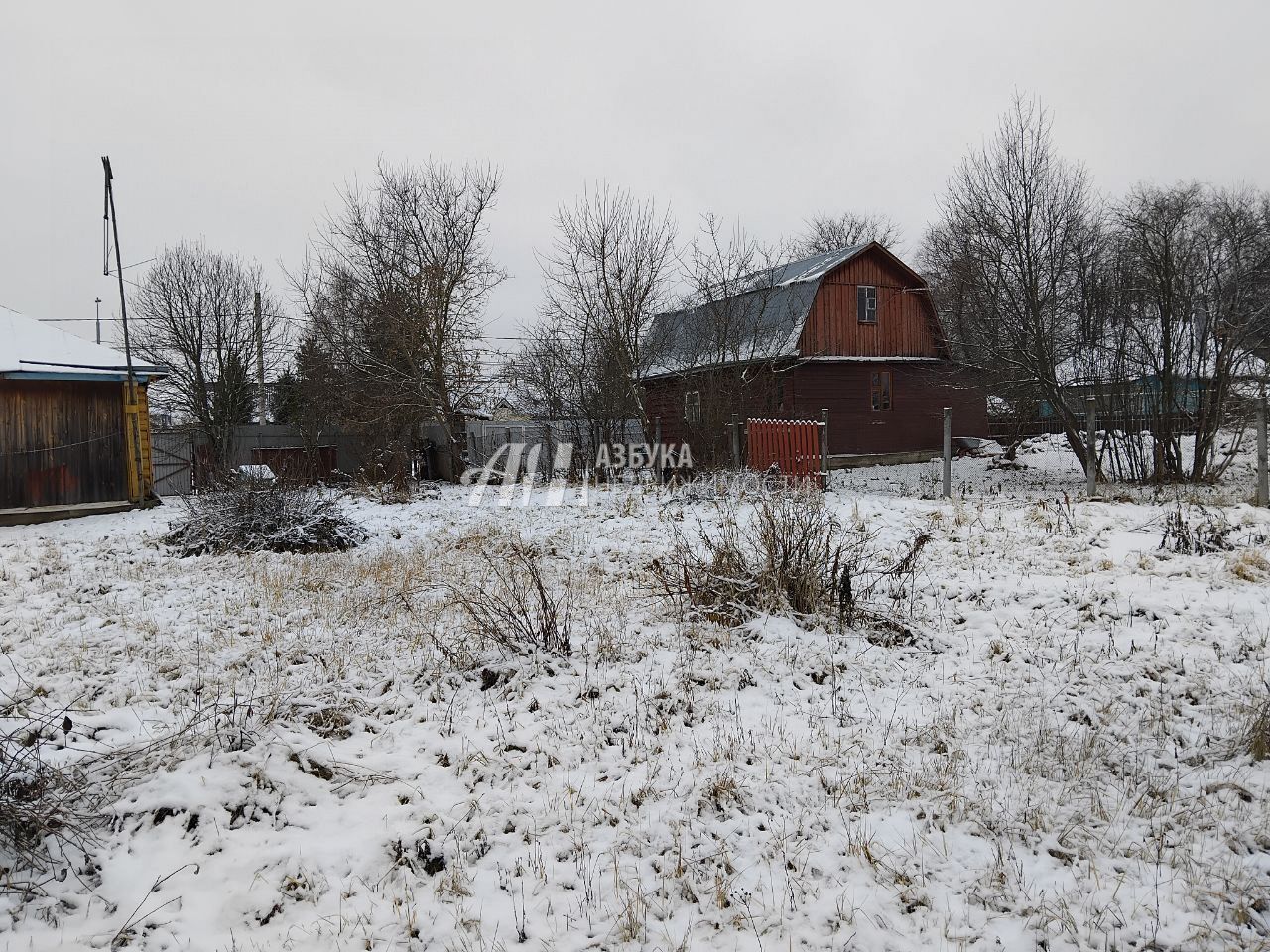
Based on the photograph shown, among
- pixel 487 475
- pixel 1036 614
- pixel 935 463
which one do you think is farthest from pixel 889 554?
pixel 935 463

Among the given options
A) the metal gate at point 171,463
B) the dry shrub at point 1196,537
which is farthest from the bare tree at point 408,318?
the dry shrub at point 1196,537

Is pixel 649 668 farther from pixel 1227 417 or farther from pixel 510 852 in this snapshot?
pixel 1227 417

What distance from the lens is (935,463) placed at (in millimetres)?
23078

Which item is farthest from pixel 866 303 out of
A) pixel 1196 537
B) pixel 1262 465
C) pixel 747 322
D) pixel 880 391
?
pixel 1196 537

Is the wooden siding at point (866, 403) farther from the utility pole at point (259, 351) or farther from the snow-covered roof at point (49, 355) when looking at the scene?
the utility pole at point (259, 351)

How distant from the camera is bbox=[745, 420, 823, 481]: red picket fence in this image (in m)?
14.3

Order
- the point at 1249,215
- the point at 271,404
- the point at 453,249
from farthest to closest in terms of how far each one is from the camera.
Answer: the point at 1249,215 < the point at 271,404 < the point at 453,249

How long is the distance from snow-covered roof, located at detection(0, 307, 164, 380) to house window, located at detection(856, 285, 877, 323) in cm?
1843

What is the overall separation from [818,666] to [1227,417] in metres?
13.3

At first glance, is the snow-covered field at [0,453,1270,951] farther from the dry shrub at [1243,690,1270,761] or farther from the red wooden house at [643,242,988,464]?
the red wooden house at [643,242,988,464]

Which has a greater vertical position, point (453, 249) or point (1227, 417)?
point (453, 249)

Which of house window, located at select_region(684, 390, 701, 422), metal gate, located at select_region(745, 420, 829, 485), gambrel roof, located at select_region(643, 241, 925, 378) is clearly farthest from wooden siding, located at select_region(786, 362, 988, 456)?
metal gate, located at select_region(745, 420, 829, 485)

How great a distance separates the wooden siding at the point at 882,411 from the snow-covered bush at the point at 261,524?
46.4 feet

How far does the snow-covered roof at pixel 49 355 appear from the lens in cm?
1377
